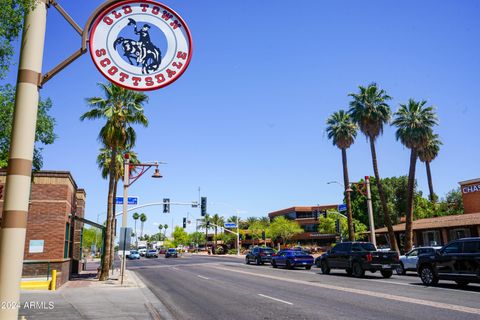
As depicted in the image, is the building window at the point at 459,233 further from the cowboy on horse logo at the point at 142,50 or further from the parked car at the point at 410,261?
the cowboy on horse logo at the point at 142,50

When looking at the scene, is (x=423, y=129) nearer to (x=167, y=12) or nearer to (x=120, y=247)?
(x=120, y=247)

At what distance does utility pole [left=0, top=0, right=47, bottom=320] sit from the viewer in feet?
12.1

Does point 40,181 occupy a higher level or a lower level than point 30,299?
higher

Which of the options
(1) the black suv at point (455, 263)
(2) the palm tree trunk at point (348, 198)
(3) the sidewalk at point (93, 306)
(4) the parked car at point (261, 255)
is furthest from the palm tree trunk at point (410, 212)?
(3) the sidewalk at point (93, 306)

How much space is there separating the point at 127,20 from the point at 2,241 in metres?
3.19

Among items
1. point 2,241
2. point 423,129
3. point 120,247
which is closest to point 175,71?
point 2,241

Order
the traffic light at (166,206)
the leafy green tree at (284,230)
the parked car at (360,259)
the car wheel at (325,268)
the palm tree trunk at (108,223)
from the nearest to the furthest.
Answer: the parked car at (360,259), the palm tree trunk at (108,223), the car wheel at (325,268), the traffic light at (166,206), the leafy green tree at (284,230)

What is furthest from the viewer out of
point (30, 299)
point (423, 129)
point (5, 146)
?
point (423, 129)

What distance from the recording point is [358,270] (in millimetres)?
22172

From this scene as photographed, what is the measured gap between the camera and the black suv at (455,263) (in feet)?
47.7

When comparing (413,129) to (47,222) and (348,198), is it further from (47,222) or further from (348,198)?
(47,222)

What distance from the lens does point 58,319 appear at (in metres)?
9.38

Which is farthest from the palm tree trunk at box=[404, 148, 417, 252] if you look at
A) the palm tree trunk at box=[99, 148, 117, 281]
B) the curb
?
the curb

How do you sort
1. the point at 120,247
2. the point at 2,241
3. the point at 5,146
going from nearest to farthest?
1. the point at 2,241
2. the point at 5,146
3. the point at 120,247
